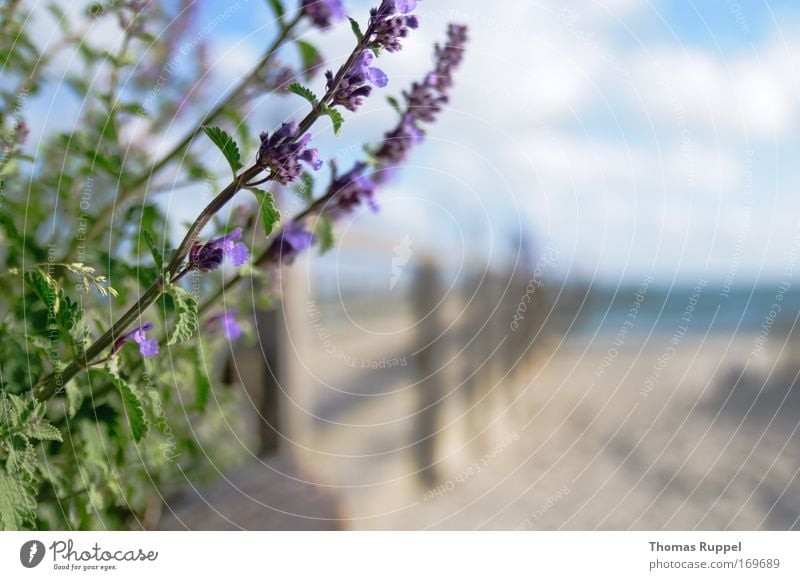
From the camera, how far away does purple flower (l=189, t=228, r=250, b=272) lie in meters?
0.75

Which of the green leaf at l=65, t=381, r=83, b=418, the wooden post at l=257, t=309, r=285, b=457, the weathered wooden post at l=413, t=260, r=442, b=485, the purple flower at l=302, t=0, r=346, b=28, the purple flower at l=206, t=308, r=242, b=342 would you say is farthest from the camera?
the weathered wooden post at l=413, t=260, r=442, b=485

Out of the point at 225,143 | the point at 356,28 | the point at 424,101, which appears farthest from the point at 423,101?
the point at 225,143

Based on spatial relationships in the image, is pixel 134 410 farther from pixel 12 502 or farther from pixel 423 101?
pixel 423 101

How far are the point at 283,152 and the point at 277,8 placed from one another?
12.2 inches

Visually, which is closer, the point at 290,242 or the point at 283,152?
the point at 283,152

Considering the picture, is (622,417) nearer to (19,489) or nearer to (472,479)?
(472,479)

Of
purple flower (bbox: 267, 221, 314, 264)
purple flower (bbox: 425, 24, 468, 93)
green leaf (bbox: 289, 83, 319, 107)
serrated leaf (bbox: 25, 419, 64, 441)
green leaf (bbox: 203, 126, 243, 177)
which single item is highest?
purple flower (bbox: 425, 24, 468, 93)

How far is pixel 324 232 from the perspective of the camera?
1047 mm

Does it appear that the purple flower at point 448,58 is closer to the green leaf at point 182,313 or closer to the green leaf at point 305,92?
the green leaf at point 305,92

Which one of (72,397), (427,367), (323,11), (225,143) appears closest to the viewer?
(225,143)

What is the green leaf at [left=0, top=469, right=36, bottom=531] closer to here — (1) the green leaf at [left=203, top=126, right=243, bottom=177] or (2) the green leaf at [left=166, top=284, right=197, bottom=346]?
(2) the green leaf at [left=166, top=284, right=197, bottom=346]

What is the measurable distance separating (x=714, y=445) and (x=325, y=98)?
124 inches

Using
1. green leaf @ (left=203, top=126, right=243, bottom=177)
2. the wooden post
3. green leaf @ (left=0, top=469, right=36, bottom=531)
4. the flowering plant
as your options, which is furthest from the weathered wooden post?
green leaf @ (left=203, top=126, right=243, bottom=177)

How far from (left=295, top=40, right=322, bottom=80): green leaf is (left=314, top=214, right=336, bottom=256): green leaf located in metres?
0.22
